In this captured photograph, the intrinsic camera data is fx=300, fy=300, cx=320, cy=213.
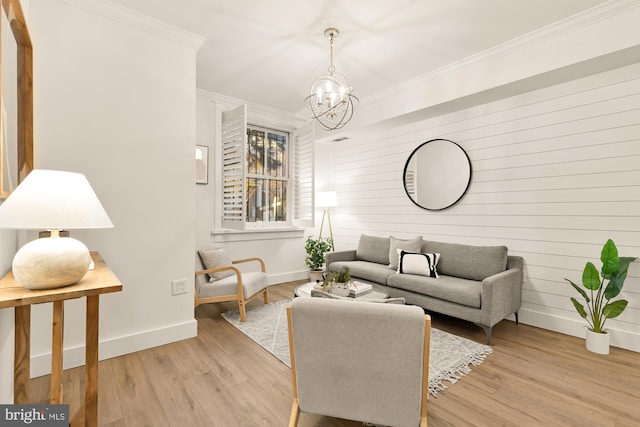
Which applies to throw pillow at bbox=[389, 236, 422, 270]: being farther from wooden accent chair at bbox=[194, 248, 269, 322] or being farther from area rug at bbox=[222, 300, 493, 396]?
wooden accent chair at bbox=[194, 248, 269, 322]

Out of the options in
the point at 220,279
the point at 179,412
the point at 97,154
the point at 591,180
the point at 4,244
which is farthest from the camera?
the point at 220,279

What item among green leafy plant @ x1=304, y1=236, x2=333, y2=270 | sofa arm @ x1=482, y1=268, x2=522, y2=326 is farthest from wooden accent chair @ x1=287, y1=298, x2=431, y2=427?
green leafy plant @ x1=304, y1=236, x2=333, y2=270

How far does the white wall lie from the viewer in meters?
2.24

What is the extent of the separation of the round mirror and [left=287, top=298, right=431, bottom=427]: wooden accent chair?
2.82 meters

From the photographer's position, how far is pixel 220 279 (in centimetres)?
340

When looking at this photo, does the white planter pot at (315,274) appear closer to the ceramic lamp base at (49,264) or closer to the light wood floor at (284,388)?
the light wood floor at (284,388)

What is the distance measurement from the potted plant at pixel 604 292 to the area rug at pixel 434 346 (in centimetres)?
89

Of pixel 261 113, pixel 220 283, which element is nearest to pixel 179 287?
pixel 220 283

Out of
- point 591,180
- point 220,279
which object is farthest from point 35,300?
point 591,180

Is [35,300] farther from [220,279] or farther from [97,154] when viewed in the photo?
[220,279]

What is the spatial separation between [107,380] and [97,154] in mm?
1703

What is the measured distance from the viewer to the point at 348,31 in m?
2.75

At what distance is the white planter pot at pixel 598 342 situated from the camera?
2.53 m

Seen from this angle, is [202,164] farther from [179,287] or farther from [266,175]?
[179,287]
